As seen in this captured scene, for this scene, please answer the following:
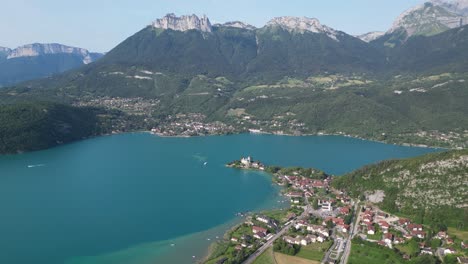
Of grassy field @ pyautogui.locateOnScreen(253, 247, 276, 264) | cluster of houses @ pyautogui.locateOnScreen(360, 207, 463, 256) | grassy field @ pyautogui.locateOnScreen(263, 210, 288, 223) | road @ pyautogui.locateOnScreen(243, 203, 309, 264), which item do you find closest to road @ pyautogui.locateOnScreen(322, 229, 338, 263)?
cluster of houses @ pyautogui.locateOnScreen(360, 207, 463, 256)

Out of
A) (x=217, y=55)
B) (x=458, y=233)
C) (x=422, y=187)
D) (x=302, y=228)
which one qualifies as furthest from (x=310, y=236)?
(x=217, y=55)

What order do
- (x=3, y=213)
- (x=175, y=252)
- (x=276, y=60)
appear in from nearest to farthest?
1. (x=175, y=252)
2. (x=3, y=213)
3. (x=276, y=60)

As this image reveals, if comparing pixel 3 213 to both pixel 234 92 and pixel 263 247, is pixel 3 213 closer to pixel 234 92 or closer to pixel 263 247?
pixel 263 247

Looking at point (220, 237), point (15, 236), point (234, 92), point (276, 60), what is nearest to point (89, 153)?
point (15, 236)

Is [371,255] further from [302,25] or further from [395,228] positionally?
[302,25]

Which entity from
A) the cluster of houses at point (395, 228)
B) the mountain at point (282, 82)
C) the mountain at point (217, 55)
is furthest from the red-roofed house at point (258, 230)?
the mountain at point (217, 55)

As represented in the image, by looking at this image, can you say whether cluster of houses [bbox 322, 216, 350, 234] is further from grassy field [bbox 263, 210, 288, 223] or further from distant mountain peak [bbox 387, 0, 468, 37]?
distant mountain peak [bbox 387, 0, 468, 37]
